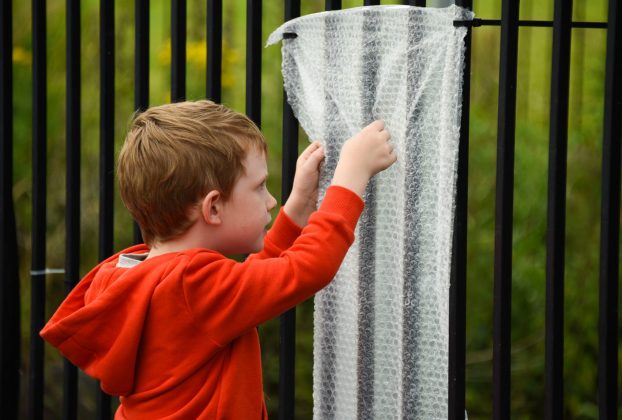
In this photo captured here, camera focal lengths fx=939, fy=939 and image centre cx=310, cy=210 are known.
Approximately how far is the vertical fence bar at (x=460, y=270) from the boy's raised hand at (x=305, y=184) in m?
0.31

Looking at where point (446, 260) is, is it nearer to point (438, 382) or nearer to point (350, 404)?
point (438, 382)

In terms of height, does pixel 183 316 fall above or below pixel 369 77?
below

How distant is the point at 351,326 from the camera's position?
2.07m

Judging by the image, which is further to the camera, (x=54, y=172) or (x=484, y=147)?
(x=54, y=172)

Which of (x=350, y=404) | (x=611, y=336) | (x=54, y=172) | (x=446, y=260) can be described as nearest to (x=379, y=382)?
(x=350, y=404)

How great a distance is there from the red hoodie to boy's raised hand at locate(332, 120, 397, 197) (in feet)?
0.11

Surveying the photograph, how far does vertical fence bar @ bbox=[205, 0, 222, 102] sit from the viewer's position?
2316 mm

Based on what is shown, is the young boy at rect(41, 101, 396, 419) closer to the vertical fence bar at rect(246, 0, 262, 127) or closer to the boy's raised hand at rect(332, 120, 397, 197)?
the boy's raised hand at rect(332, 120, 397, 197)

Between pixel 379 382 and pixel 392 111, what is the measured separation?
1.94 feet

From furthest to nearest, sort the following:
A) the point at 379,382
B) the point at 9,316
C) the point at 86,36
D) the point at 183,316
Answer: the point at 86,36
the point at 9,316
the point at 379,382
the point at 183,316

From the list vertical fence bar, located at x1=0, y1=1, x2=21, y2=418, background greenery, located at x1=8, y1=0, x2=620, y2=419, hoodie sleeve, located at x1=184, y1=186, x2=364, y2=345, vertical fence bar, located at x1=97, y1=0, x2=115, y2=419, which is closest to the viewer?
hoodie sleeve, located at x1=184, y1=186, x2=364, y2=345

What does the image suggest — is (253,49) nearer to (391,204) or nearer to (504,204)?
(391,204)

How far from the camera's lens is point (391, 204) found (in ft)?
6.59

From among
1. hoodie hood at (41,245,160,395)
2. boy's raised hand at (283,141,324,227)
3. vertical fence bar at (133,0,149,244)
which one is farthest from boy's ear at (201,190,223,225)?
vertical fence bar at (133,0,149,244)
